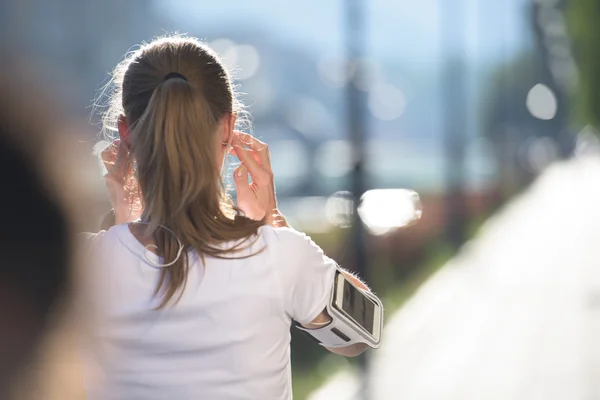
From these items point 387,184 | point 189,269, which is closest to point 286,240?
point 189,269

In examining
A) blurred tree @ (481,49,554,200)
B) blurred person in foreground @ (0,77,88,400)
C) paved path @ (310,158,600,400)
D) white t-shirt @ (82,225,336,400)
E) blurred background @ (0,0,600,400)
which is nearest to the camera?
blurred person in foreground @ (0,77,88,400)

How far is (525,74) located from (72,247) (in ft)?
100

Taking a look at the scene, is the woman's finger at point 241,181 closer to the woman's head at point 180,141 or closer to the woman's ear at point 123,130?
the woman's head at point 180,141

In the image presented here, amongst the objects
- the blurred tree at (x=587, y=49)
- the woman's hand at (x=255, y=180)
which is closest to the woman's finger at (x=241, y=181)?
the woman's hand at (x=255, y=180)

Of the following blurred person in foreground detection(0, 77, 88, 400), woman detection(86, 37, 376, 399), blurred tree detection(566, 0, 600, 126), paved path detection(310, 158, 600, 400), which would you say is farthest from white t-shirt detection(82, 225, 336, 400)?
blurred tree detection(566, 0, 600, 126)

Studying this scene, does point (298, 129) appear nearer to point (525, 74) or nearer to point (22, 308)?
point (22, 308)

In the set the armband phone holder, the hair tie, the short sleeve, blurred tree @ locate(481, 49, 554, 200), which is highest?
the hair tie

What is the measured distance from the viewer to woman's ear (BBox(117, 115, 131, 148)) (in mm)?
Answer: 1664

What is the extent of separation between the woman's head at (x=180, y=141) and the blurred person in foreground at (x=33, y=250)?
26.1 inches

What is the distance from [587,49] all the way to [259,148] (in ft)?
69.6

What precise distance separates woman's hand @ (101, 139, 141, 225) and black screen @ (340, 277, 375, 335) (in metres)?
0.41

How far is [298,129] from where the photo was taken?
12203 millimetres

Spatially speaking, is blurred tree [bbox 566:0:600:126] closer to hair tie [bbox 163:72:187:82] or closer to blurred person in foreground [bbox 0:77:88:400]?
hair tie [bbox 163:72:187:82]

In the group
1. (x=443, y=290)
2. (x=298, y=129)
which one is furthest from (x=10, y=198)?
(x=298, y=129)
